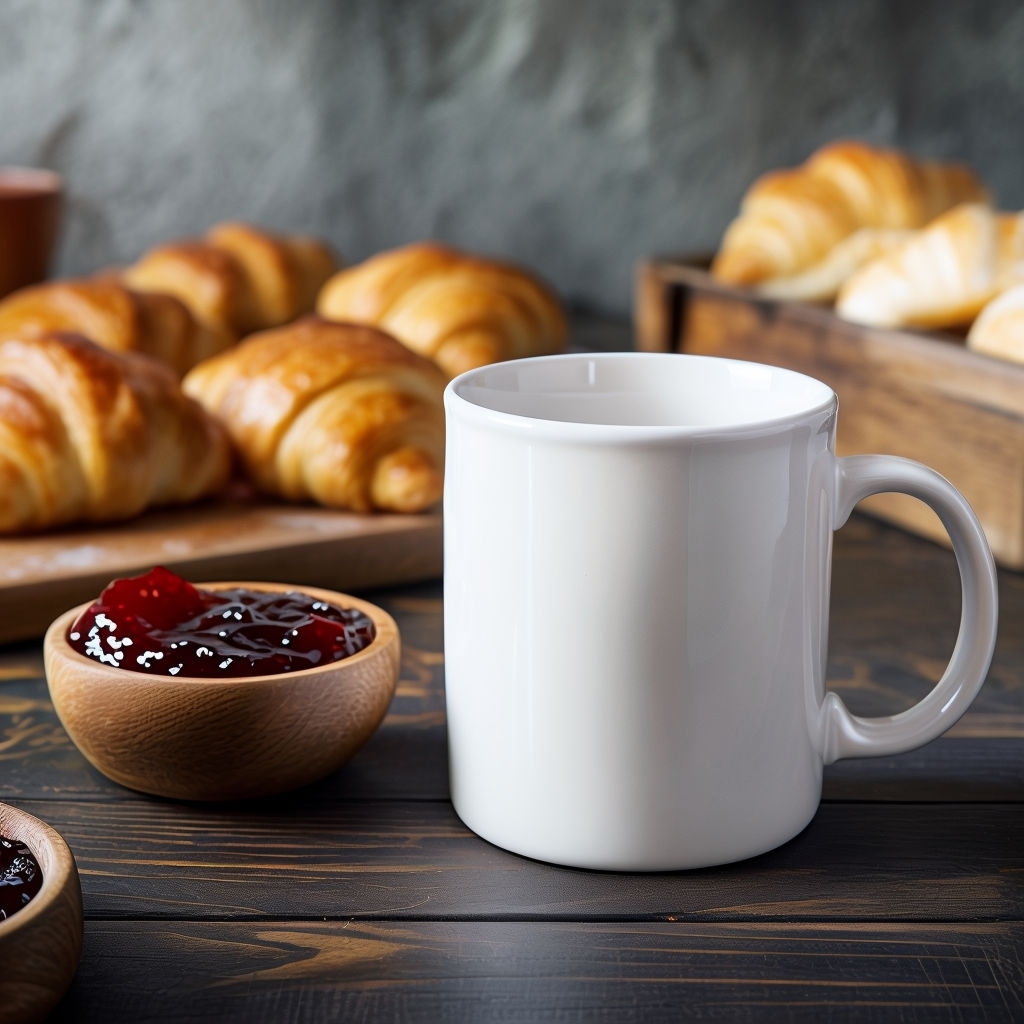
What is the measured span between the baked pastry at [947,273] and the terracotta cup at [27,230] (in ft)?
3.46

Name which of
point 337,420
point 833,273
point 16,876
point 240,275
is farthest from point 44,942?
point 240,275

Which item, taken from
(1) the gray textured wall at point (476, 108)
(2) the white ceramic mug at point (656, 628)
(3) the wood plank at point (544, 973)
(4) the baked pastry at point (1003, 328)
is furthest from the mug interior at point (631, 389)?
(1) the gray textured wall at point (476, 108)

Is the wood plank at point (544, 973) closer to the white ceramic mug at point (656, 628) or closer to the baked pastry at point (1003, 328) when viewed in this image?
the white ceramic mug at point (656, 628)

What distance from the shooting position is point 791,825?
0.63 metres

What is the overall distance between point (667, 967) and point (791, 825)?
0.12 metres

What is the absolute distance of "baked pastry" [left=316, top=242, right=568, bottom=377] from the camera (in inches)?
59.2

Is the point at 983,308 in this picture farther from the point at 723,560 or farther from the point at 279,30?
the point at 279,30

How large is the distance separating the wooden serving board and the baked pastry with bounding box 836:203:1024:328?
51 centimetres

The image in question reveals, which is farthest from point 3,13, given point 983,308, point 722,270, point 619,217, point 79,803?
point 79,803

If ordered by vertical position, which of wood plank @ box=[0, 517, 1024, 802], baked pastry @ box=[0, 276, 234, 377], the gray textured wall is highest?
the gray textured wall

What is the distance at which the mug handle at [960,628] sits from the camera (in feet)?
2.02

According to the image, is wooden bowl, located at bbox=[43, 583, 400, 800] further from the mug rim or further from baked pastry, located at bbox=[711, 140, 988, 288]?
baked pastry, located at bbox=[711, 140, 988, 288]

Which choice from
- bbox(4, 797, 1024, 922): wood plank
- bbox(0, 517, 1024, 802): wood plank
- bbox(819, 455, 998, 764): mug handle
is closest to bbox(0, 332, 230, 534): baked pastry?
bbox(0, 517, 1024, 802): wood plank

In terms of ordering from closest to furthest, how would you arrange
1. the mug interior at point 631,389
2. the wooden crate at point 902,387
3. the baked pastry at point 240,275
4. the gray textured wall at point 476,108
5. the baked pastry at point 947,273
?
the mug interior at point 631,389
the wooden crate at point 902,387
the baked pastry at point 947,273
the baked pastry at point 240,275
the gray textured wall at point 476,108
